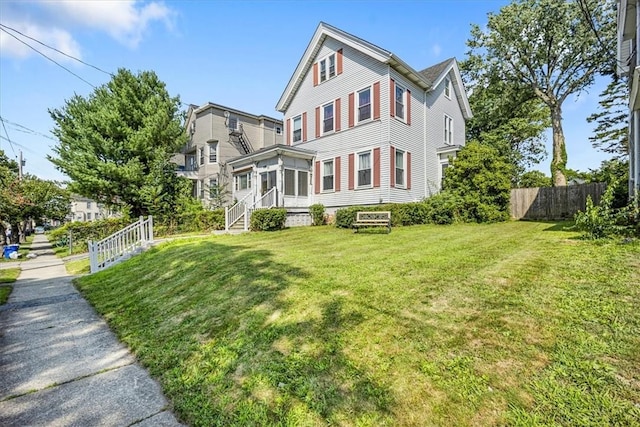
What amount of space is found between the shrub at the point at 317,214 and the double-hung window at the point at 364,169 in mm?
2564

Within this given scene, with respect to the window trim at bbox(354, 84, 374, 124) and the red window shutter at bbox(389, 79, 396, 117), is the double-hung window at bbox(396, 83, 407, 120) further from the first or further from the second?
the window trim at bbox(354, 84, 374, 124)

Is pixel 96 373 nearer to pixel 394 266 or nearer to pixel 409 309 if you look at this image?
pixel 409 309

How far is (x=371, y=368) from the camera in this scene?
2699mm

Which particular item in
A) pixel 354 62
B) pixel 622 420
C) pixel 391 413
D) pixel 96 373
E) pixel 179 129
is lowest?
pixel 96 373

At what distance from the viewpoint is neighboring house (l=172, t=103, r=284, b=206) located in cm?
2569

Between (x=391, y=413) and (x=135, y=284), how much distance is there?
7.04m

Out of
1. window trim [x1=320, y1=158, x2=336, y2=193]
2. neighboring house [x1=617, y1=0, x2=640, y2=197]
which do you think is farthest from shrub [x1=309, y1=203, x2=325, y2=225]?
neighboring house [x1=617, y1=0, x2=640, y2=197]

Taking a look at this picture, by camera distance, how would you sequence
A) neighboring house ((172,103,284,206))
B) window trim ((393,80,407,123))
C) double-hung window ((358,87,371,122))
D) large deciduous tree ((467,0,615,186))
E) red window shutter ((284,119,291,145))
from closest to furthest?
window trim ((393,80,407,123)), double-hung window ((358,87,371,122)), large deciduous tree ((467,0,615,186)), red window shutter ((284,119,291,145)), neighboring house ((172,103,284,206))

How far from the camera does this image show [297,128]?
63.8 ft

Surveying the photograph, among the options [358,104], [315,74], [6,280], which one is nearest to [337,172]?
[358,104]

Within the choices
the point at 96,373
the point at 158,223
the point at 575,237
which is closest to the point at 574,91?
the point at 575,237

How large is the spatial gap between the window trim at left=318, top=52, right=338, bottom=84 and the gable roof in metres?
0.83

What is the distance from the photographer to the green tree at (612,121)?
20022 mm

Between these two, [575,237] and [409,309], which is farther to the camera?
[575,237]
